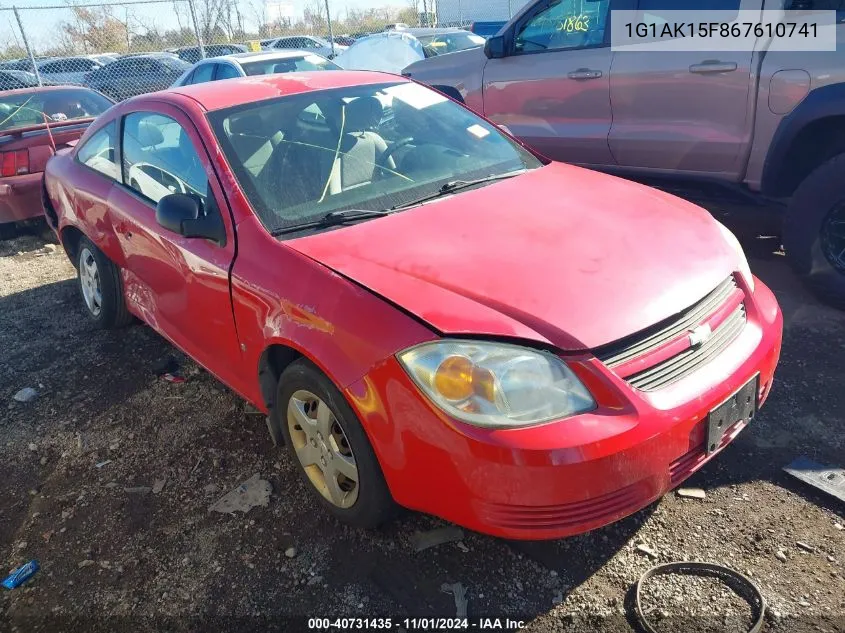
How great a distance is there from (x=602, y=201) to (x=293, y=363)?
58.7 inches

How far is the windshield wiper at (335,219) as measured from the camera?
2707 millimetres

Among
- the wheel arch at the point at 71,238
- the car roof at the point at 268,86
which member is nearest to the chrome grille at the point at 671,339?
the car roof at the point at 268,86

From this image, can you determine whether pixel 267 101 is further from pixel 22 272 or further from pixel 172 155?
pixel 22 272

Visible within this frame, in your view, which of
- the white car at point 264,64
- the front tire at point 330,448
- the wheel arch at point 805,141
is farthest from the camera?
the white car at point 264,64

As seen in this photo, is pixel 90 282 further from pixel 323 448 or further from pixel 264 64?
pixel 264 64

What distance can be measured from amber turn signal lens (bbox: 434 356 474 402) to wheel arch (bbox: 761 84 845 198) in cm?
282

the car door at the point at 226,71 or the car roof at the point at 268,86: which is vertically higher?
the car roof at the point at 268,86

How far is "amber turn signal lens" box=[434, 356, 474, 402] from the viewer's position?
205 cm

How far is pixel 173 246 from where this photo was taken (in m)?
3.15

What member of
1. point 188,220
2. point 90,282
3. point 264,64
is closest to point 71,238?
point 90,282

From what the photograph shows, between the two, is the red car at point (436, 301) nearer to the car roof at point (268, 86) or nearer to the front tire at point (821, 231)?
the car roof at point (268, 86)

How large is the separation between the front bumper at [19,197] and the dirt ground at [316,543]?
3.58m

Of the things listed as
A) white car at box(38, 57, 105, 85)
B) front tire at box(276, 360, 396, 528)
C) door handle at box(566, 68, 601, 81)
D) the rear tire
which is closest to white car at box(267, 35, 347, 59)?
white car at box(38, 57, 105, 85)

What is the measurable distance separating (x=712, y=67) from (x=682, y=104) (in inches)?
11.5
